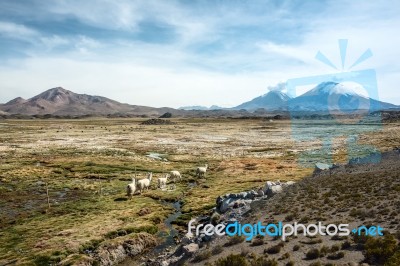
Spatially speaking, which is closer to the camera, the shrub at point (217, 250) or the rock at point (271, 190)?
the shrub at point (217, 250)

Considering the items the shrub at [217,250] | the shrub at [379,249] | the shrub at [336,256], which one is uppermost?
the shrub at [379,249]

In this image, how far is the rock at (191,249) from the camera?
21009 millimetres

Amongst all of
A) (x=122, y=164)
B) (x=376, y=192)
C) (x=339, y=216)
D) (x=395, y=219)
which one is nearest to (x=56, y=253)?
(x=339, y=216)

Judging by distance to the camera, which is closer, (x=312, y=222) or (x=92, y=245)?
(x=312, y=222)

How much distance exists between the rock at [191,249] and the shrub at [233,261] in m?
3.12

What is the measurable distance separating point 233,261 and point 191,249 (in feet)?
14.2

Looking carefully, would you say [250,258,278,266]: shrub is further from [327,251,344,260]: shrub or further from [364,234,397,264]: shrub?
[364,234,397,264]: shrub

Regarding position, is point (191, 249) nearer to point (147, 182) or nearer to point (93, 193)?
point (147, 182)

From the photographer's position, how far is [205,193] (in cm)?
4144

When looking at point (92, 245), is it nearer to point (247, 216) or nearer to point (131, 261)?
point (131, 261)

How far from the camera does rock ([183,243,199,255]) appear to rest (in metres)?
21.0

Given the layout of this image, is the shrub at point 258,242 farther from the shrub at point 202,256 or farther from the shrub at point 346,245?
the shrub at point 346,245

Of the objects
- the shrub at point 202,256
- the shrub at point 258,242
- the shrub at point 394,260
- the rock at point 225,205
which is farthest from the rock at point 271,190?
the shrub at point 394,260

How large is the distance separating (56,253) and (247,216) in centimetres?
1371
